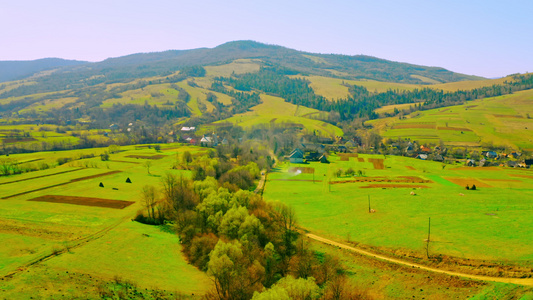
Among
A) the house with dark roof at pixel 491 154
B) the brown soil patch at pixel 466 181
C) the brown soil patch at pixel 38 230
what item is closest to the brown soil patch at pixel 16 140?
the brown soil patch at pixel 38 230

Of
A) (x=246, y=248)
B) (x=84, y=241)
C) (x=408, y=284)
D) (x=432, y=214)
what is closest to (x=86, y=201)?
(x=84, y=241)

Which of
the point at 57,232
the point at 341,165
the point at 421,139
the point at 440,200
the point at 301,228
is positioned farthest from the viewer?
the point at 421,139

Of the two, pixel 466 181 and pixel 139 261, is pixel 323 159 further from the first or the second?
pixel 139 261

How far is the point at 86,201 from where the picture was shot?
6025 centimetres

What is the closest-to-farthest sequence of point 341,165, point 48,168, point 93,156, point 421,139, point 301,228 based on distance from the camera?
point 301,228, point 48,168, point 341,165, point 93,156, point 421,139

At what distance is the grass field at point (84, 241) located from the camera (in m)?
34.7

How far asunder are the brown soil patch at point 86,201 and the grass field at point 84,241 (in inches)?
17.8

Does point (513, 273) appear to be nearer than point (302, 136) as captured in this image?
Yes

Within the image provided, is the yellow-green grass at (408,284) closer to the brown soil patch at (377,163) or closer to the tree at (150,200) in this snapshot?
the tree at (150,200)

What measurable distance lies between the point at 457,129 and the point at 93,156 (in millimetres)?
156542

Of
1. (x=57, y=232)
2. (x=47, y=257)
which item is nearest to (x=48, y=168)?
(x=57, y=232)

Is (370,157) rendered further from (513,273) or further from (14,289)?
(14,289)

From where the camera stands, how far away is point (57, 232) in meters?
45.2

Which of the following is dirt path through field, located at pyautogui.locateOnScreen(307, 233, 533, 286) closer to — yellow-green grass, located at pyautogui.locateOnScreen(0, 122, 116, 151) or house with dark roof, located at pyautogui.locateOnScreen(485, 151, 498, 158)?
house with dark roof, located at pyautogui.locateOnScreen(485, 151, 498, 158)
